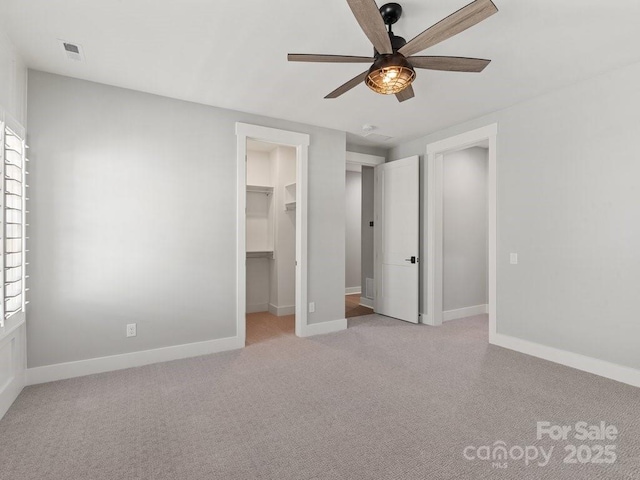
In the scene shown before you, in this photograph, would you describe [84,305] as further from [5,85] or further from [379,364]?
[379,364]

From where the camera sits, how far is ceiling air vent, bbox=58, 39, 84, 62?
8.33 feet

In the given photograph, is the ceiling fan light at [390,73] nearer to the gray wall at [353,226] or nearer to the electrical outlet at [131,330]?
the electrical outlet at [131,330]

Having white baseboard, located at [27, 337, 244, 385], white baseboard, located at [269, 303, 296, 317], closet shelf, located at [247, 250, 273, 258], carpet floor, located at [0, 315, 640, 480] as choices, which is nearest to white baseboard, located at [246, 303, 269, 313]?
white baseboard, located at [269, 303, 296, 317]

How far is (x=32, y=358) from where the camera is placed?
2889 mm

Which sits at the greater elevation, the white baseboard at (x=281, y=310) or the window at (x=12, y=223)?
the window at (x=12, y=223)

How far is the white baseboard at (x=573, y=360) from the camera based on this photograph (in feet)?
9.35

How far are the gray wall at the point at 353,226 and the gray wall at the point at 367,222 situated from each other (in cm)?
135

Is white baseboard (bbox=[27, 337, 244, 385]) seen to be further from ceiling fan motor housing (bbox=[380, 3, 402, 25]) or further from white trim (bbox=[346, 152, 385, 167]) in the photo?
ceiling fan motor housing (bbox=[380, 3, 402, 25])

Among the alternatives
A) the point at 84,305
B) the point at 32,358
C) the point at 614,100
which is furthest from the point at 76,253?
the point at 614,100

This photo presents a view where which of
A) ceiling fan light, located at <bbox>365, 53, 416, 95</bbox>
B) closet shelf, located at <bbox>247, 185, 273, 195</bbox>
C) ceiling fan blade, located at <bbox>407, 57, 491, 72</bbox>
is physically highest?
ceiling fan blade, located at <bbox>407, 57, 491, 72</bbox>

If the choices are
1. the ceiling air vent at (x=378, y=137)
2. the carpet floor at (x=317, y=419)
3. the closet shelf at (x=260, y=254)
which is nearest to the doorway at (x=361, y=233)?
the ceiling air vent at (x=378, y=137)

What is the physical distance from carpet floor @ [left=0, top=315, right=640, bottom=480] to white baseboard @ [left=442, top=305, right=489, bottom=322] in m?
1.48

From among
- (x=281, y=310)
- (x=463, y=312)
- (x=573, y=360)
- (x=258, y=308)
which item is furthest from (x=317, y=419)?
(x=463, y=312)

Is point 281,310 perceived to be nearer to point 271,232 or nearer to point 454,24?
point 271,232
